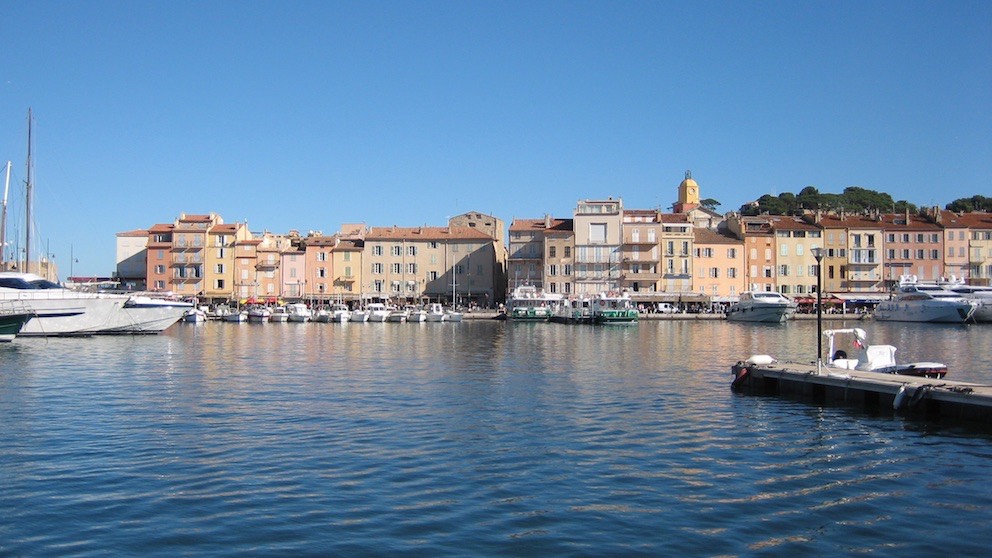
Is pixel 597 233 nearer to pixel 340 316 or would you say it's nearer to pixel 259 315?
pixel 340 316

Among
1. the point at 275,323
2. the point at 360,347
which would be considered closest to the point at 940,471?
the point at 360,347

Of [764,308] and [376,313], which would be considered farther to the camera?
[376,313]

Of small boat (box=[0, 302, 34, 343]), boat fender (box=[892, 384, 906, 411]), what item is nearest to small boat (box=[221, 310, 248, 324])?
small boat (box=[0, 302, 34, 343])

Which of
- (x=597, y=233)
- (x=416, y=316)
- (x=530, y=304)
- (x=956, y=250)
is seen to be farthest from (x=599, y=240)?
(x=956, y=250)

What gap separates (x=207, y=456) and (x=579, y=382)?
602 inches

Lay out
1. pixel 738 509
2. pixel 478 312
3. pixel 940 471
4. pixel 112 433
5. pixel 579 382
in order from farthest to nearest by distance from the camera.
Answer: pixel 478 312
pixel 579 382
pixel 112 433
pixel 940 471
pixel 738 509

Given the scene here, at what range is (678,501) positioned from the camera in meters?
13.4

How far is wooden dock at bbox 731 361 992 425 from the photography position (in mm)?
20312

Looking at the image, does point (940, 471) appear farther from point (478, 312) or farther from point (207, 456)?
point (478, 312)

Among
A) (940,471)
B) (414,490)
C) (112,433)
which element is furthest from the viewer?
(112,433)

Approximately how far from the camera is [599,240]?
321 ft

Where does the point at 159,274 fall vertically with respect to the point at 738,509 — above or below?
above

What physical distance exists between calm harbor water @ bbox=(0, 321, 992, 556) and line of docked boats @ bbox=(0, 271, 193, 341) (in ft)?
68.8

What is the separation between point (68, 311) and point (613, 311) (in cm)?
4671
